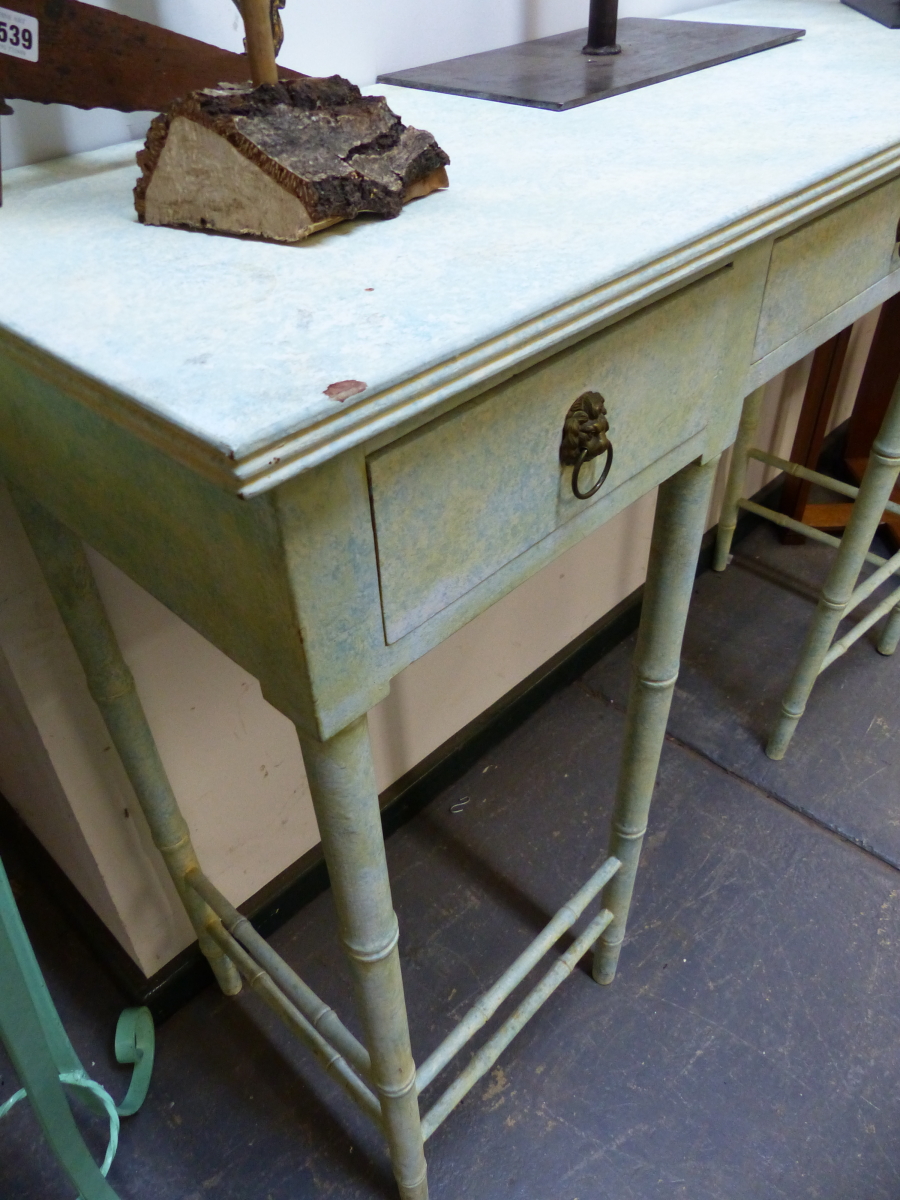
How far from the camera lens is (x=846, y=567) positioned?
4.39ft

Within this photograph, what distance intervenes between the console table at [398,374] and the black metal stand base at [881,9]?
42 cm

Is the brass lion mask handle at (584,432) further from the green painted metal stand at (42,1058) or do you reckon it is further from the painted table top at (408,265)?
the green painted metal stand at (42,1058)

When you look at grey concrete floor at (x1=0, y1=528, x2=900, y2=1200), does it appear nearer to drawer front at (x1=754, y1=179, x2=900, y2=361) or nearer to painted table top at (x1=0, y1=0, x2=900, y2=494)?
drawer front at (x1=754, y1=179, x2=900, y2=361)

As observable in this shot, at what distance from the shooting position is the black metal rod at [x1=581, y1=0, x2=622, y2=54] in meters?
1.02

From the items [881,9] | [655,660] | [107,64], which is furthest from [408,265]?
[881,9]

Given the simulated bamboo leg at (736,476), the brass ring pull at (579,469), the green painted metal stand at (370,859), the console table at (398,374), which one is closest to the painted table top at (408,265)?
the console table at (398,374)

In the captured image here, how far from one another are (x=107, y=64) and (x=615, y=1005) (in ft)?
3.97

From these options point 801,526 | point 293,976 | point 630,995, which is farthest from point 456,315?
point 801,526

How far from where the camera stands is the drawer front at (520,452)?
0.50 metres

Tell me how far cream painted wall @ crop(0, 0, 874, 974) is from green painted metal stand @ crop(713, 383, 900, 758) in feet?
1.55

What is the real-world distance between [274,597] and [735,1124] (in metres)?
0.98

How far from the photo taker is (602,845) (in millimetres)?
1388

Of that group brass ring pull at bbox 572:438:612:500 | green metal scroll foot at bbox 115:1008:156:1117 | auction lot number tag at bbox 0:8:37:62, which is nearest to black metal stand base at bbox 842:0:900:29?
brass ring pull at bbox 572:438:612:500

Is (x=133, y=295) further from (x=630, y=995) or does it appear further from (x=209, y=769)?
(x=630, y=995)
